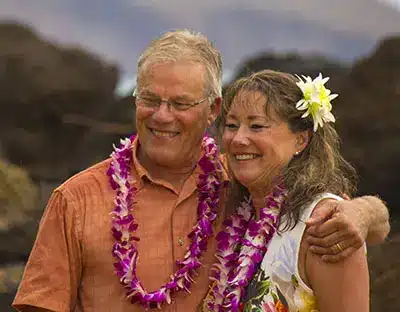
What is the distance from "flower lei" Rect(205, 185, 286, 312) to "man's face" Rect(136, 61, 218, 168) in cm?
35

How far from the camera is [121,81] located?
18016 millimetres

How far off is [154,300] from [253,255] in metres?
0.44

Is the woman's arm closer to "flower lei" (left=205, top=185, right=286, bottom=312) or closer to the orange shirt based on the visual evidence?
"flower lei" (left=205, top=185, right=286, bottom=312)

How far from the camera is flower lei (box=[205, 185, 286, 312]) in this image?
408cm

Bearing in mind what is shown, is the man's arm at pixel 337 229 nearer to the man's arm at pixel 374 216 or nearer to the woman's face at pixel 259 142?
the man's arm at pixel 374 216

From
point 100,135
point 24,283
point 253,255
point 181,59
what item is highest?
point 181,59

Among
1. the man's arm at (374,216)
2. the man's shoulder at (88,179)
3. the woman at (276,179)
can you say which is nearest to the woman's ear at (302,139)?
the woman at (276,179)

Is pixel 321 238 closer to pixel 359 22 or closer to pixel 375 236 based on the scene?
pixel 375 236

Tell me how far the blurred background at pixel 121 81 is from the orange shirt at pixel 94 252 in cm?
74

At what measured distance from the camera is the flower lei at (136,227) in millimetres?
4238

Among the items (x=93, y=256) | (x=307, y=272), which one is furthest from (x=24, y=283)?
(x=307, y=272)

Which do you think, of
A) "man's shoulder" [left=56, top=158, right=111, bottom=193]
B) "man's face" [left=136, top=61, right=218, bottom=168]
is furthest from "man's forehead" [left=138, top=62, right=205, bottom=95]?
"man's shoulder" [left=56, top=158, right=111, bottom=193]

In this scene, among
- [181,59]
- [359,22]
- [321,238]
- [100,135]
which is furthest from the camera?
[359,22]

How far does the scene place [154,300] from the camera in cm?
421
